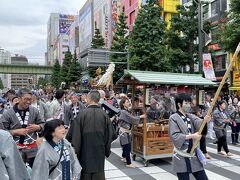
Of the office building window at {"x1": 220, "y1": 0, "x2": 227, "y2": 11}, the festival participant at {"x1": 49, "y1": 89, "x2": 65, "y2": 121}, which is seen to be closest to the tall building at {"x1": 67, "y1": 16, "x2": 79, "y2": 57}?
the office building window at {"x1": 220, "y1": 0, "x2": 227, "y2": 11}

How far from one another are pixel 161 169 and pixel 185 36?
18.6 m

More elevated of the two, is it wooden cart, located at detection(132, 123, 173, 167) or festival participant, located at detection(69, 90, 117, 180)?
festival participant, located at detection(69, 90, 117, 180)

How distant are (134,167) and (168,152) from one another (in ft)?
3.39

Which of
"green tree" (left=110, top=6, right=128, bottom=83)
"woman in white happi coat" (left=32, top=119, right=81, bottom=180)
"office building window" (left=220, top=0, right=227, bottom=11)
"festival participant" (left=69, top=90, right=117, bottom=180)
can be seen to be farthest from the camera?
"green tree" (left=110, top=6, right=128, bottom=83)

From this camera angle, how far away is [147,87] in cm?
851

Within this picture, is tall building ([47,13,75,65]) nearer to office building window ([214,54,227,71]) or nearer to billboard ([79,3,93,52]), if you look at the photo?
billboard ([79,3,93,52])

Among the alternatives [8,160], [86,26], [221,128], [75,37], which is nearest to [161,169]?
[221,128]

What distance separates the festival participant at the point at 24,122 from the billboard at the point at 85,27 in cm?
6578

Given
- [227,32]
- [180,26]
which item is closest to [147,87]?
[227,32]

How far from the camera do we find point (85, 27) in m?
76.6

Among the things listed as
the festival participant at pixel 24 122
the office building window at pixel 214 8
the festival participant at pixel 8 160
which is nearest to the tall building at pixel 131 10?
the office building window at pixel 214 8

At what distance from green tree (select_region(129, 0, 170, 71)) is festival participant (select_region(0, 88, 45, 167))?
69.8 feet

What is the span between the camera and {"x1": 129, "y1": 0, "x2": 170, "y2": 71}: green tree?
25.9 meters

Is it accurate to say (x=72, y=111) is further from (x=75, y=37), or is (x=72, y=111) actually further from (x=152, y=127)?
(x=75, y=37)
